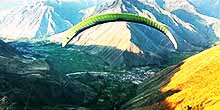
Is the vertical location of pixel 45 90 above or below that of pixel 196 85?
above

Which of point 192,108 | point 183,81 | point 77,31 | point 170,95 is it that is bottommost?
point 77,31

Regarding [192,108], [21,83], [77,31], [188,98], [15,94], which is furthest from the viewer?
[21,83]

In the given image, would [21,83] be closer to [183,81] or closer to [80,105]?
[80,105]

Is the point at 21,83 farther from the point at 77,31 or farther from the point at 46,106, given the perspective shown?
the point at 77,31

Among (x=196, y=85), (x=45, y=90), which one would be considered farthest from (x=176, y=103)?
(x=45, y=90)

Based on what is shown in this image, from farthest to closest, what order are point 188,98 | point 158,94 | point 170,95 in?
point 158,94, point 170,95, point 188,98

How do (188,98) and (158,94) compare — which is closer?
(188,98)

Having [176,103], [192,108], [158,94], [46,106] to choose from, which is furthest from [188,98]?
[46,106]

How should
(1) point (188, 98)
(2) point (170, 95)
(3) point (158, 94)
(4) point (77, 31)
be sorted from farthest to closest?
1. (3) point (158, 94)
2. (2) point (170, 95)
3. (1) point (188, 98)
4. (4) point (77, 31)

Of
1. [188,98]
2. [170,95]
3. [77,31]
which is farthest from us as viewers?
[170,95]
